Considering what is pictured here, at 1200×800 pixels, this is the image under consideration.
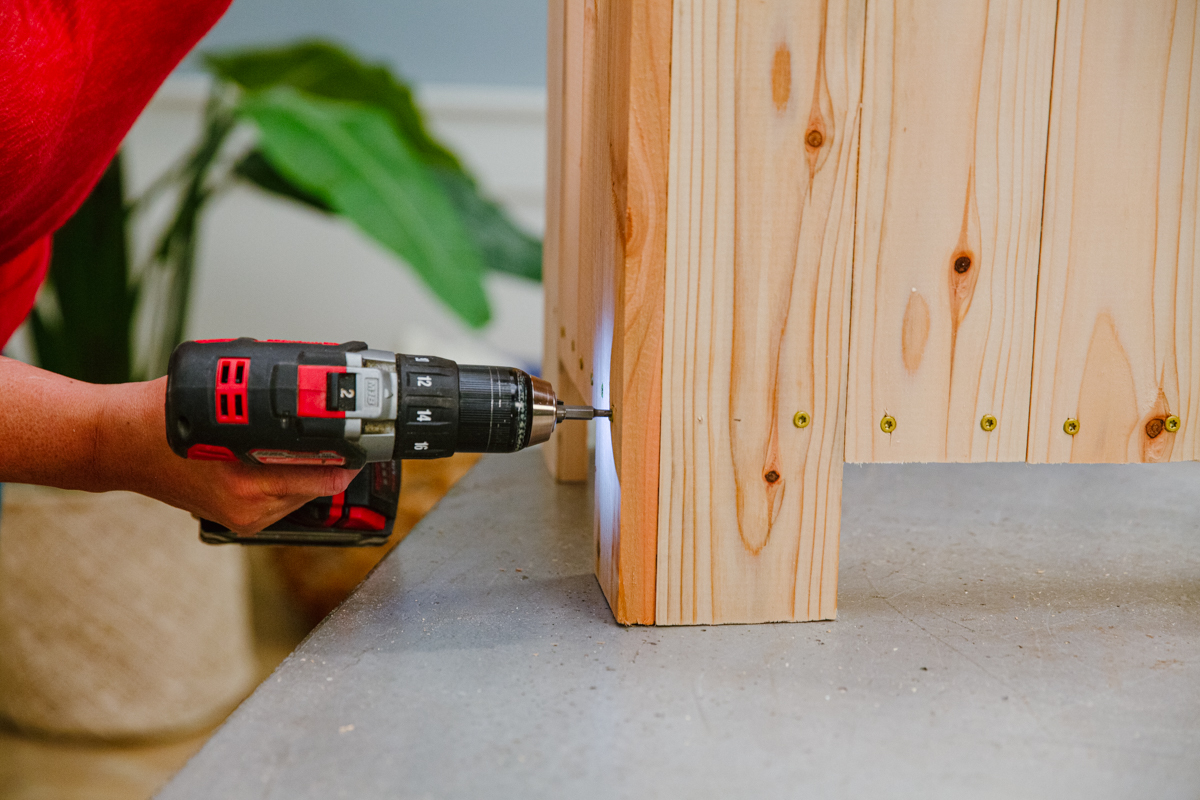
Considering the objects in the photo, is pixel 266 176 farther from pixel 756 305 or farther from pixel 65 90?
pixel 756 305

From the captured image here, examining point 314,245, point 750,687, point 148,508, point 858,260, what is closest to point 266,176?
point 314,245

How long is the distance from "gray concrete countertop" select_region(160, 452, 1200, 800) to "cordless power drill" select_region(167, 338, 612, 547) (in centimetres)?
15

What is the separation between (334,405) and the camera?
0.54m

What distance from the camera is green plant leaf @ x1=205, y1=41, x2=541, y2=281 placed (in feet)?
5.65

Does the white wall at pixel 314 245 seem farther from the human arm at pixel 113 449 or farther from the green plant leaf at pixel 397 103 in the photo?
the human arm at pixel 113 449

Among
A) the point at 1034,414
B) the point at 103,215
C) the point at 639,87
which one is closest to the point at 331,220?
the point at 103,215

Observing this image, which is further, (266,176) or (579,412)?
Result: (266,176)

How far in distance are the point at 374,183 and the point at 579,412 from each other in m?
0.99

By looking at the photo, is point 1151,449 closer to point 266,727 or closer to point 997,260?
point 997,260

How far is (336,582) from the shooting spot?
1.67 metres

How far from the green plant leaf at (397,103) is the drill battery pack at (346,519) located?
3.54 feet

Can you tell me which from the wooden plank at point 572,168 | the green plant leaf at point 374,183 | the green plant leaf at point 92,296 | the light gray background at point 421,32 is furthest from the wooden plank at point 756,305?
the light gray background at point 421,32

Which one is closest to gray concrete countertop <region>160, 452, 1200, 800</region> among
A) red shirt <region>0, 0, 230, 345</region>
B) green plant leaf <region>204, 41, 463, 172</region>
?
red shirt <region>0, 0, 230, 345</region>

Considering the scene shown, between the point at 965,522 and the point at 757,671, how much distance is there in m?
0.45
